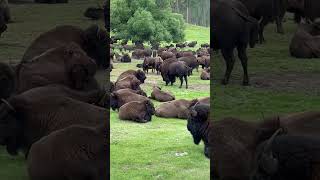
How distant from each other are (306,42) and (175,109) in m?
3.44

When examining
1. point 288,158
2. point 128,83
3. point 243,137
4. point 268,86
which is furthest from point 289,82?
point 128,83

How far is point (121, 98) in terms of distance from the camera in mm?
12703

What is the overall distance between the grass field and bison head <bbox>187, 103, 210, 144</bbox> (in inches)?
33.6

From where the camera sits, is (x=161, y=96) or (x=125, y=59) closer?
(x=161, y=96)

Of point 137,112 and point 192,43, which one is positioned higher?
point 137,112

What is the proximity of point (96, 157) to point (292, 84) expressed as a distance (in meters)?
3.58

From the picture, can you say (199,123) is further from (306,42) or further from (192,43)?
(192,43)

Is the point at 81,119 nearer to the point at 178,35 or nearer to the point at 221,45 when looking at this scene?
the point at 221,45

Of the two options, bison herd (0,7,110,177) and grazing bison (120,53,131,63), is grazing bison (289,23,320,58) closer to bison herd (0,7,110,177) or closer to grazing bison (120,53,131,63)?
bison herd (0,7,110,177)

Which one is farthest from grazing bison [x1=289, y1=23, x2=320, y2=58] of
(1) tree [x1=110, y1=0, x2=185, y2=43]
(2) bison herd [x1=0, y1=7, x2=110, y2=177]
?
(1) tree [x1=110, y1=0, x2=185, y2=43]

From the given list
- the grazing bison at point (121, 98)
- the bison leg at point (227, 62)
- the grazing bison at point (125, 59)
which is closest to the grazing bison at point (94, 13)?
the grazing bison at point (121, 98)

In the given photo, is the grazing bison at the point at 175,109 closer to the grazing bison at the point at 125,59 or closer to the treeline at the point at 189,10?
the grazing bison at the point at 125,59

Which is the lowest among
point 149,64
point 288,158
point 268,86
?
point 149,64

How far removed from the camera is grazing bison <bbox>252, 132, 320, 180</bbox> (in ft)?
15.0
